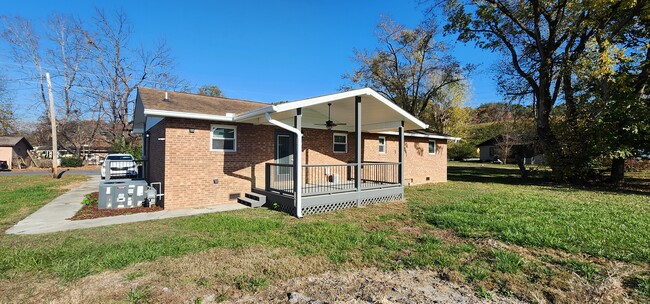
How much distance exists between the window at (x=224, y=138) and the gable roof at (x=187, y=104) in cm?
52

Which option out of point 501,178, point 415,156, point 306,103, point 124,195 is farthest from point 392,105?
point 501,178

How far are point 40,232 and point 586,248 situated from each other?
10213 millimetres

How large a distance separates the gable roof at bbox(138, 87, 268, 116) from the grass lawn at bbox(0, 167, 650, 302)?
3289 mm

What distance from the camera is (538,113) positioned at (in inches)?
650

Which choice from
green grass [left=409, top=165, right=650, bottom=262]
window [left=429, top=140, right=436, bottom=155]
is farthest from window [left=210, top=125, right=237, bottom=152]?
window [left=429, top=140, right=436, bottom=155]

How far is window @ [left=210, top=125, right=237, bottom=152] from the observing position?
9102 mm

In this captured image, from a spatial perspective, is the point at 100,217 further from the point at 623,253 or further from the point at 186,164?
the point at 623,253

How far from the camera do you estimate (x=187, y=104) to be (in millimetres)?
9359

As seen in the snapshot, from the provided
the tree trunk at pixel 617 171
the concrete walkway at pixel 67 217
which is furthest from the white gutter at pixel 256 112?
the tree trunk at pixel 617 171

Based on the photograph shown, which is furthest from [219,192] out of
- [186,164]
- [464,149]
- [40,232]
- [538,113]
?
[464,149]

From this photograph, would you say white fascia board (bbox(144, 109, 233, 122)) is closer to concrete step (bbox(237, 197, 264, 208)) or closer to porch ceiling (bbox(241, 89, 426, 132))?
porch ceiling (bbox(241, 89, 426, 132))

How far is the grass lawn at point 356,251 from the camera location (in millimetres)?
3627

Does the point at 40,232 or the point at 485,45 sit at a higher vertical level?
the point at 485,45

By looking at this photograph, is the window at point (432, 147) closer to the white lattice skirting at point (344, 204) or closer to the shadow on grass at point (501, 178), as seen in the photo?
the shadow on grass at point (501, 178)
